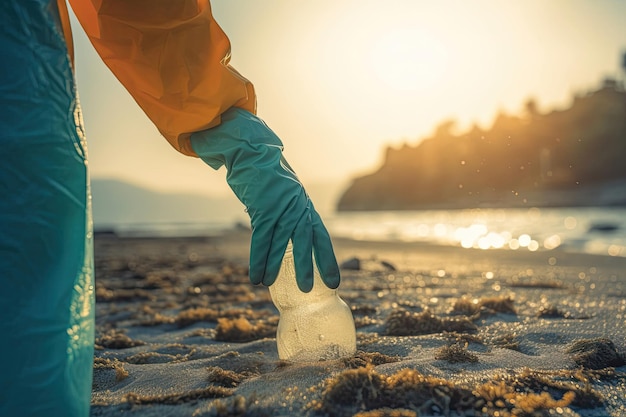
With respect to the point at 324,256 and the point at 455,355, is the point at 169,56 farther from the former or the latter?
the point at 455,355

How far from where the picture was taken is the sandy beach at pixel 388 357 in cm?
203

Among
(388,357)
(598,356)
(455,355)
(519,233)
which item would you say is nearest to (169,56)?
(388,357)

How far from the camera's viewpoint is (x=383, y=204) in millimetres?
112062

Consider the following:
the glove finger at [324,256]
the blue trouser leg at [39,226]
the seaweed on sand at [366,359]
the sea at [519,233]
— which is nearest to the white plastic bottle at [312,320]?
the seaweed on sand at [366,359]

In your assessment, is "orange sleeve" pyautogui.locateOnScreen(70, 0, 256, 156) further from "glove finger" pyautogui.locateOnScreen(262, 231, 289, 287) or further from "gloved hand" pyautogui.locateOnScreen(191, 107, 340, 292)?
"glove finger" pyautogui.locateOnScreen(262, 231, 289, 287)

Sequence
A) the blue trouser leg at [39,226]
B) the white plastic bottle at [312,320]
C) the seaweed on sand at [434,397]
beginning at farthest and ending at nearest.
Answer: the white plastic bottle at [312,320] < the seaweed on sand at [434,397] < the blue trouser leg at [39,226]

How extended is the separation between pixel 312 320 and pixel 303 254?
52 cm

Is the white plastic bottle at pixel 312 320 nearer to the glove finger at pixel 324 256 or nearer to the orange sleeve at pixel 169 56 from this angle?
the glove finger at pixel 324 256

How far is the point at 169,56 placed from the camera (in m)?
2.04

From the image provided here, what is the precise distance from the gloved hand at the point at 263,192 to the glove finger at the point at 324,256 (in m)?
0.04

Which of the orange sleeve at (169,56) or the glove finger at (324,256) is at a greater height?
the orange sleeve at (169,56)

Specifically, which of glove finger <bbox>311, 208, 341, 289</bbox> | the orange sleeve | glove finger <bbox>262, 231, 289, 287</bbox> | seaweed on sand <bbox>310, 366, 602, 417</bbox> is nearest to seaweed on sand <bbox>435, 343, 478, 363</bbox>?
seaweed on sand <bbox>310, 366, 602, 417</bbox>

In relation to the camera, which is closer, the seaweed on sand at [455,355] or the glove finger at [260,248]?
the glove finger at [260,248]

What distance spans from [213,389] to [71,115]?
124 cm
